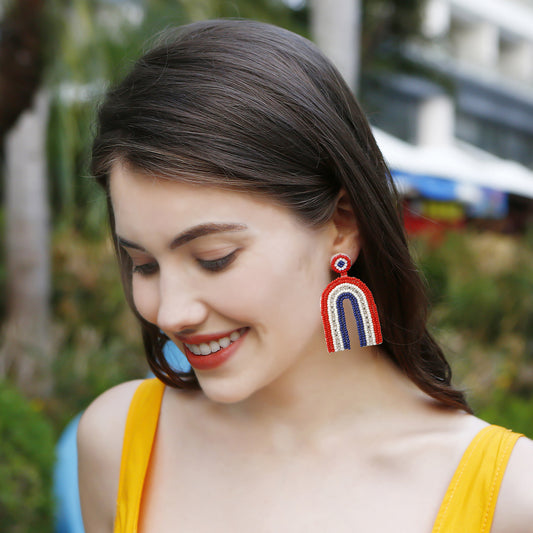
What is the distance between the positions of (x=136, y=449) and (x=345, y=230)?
741 mm

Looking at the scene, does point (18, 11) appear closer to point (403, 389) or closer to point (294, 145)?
point (294, 145)

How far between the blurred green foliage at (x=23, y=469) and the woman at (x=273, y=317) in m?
1.29

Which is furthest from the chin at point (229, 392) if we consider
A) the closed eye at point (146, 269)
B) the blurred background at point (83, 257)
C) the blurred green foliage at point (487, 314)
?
the blurred green foliage at point (487, 314)

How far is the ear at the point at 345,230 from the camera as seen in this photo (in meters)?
1.47

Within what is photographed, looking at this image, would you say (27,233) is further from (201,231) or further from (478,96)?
(478,96)

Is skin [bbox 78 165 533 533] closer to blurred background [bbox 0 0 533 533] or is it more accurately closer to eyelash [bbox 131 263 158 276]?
eyelash [bbox 131 263 158 276]

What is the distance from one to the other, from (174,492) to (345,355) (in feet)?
1.70

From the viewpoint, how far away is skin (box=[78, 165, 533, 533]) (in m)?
1.29

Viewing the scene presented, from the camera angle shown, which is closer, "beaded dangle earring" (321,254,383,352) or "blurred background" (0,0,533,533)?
"beaded dangle earring" (321,254,383,352)

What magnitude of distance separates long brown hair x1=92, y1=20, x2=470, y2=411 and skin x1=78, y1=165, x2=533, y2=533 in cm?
5

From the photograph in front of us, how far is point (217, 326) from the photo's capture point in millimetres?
1324

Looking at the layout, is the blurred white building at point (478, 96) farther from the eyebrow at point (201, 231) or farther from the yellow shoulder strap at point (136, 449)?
the eyebrow at point (201, 231)

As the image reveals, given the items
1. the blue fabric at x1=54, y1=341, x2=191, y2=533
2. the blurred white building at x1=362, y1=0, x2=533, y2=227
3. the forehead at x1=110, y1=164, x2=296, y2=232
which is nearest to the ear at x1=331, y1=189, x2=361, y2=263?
the forehead at x1=110, y1=164, x2=296, y2=232

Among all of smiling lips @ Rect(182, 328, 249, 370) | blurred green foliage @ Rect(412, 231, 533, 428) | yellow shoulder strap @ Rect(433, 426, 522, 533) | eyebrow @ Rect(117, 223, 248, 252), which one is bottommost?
blurred green foliage @ Rect(412, 231, 533, 428)
